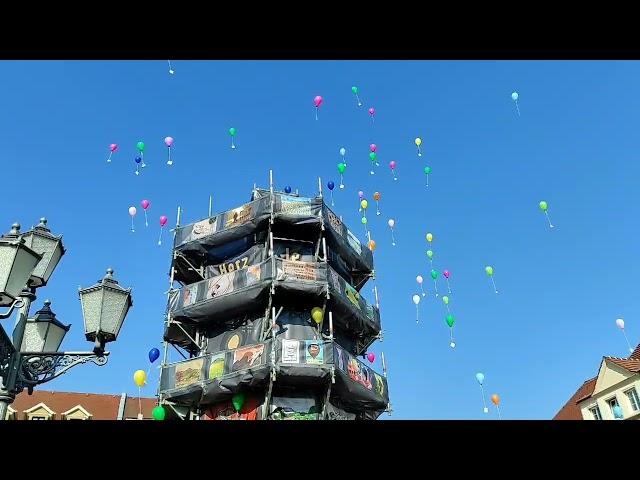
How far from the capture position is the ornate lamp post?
621cm

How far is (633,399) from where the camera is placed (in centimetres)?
2892

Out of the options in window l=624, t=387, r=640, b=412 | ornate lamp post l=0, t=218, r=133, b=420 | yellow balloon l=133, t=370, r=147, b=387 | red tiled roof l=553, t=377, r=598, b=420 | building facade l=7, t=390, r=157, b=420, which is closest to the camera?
ornate lamp post l=0, t=218, r=133, b=420

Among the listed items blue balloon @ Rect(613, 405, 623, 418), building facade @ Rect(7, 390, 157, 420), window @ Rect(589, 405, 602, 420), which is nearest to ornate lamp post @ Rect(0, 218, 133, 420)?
blue balloon @ Rect(613, 405, 623, 418)

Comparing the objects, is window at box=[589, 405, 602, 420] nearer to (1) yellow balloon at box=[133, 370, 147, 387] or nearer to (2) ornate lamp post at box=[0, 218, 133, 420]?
(1) yellow balloon at box=[133, 370, 147, 387]

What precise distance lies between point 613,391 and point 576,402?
5.18 metres

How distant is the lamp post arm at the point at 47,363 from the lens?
7.13 metres

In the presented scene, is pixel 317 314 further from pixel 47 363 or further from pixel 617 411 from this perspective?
pixel 617 411

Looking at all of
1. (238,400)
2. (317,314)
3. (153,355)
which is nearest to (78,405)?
(153,355)

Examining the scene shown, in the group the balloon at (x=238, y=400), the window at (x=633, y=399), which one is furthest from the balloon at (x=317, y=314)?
the window at (x=633, y=399)

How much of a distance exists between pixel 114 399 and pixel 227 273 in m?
22.5

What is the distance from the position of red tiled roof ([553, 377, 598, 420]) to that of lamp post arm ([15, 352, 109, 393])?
3290 cm
